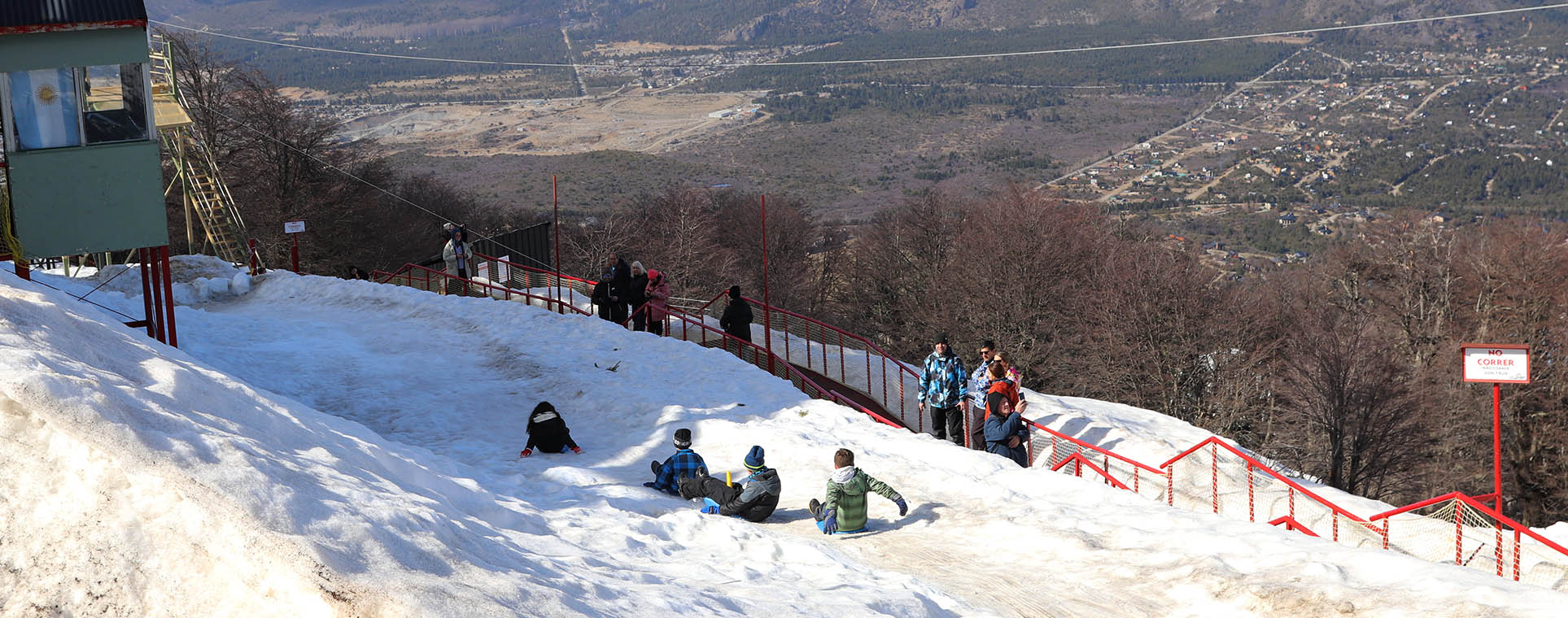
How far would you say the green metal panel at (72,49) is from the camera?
552 inches

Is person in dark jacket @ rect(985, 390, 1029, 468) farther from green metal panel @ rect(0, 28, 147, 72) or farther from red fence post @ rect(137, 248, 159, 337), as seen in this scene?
green metal panel @ rect(0, 28, 147, 72)

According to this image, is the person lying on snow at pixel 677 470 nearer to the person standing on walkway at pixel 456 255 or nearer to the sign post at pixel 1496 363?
the sign post at pixel 1496 363

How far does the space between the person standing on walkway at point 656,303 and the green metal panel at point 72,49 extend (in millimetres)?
8612

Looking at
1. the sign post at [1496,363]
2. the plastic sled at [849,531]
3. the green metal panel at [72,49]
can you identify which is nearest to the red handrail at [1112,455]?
the sign post at [1496,363]

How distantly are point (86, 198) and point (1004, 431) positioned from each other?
443 inches

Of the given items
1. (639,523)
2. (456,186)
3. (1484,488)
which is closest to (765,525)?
(639,523)

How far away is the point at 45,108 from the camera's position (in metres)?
14.4

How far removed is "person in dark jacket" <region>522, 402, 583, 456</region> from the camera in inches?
562

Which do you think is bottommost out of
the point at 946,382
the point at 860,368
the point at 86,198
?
the point at 860,368

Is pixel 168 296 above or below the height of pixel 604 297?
above

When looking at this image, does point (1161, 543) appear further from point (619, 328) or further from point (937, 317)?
point (937, 317)

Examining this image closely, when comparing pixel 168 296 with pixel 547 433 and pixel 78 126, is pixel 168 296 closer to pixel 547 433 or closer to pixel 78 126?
pixel 78 126

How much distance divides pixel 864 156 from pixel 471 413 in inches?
6454

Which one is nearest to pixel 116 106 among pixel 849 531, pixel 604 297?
pixel 604 297
